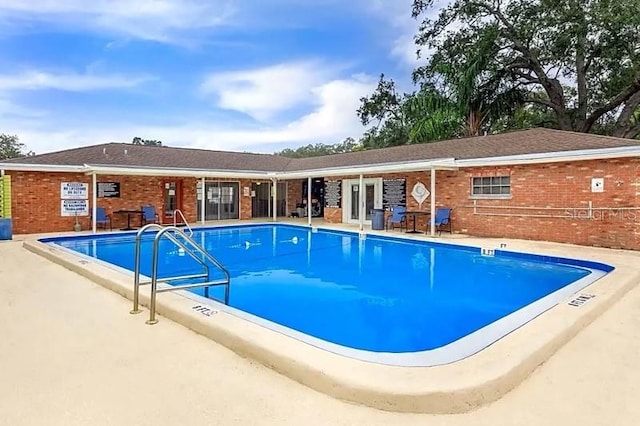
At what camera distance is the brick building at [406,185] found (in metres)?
10.8

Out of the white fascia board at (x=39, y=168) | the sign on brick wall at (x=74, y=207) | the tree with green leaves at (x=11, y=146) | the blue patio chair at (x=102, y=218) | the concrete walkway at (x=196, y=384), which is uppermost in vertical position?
the tree with green leaves at (x=11, y=146)

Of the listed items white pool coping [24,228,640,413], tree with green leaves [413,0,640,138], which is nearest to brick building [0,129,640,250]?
white pool coping [24,228,640,413]

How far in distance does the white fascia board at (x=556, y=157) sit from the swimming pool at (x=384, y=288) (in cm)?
301

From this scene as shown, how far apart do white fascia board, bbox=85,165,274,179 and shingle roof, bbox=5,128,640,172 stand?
0.73 m

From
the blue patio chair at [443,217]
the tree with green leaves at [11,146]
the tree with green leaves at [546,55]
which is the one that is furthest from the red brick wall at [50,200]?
the tree with green leaves at [11,146]

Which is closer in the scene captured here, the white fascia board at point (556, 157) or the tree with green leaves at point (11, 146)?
the white fascia board at point (556, 157)

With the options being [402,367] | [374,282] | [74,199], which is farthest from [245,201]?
[402,367]

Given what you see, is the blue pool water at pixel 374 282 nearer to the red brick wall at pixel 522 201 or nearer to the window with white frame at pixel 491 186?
the red brick wall at pixel 522 201

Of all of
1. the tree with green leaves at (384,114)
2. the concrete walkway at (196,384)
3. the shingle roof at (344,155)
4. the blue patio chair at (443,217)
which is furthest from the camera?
the tree with green leaves at (384,114)

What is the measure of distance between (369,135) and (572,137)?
19.1 m

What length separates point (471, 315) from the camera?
588cm

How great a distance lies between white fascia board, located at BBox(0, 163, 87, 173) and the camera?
13.6 metres

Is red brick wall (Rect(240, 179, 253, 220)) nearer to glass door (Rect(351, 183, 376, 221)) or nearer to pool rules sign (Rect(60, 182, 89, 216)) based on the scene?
glass door (Rect(351, 183, 376, 221))

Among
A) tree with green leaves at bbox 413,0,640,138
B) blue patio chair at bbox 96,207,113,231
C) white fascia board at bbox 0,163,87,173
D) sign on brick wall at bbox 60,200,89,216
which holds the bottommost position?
blue patio chair at bbox 96,207,113,231
